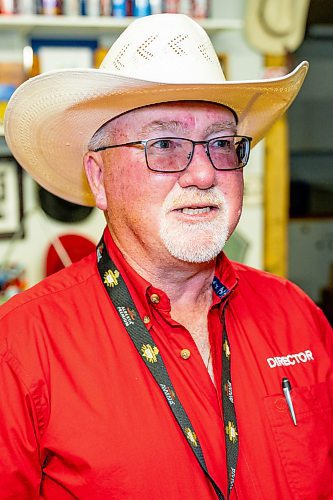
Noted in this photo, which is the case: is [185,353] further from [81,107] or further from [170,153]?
[81,107]

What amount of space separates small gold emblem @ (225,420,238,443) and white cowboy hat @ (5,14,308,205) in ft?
2.00

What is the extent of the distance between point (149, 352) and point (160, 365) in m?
0.03

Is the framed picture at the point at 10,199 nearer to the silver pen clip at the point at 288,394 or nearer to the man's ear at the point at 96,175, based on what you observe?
the man's ear at the point at 96,175

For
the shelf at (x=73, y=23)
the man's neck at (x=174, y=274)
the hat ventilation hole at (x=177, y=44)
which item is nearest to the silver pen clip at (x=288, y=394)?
the man's neck at (x=174, y=274)

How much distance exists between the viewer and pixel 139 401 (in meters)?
1.23

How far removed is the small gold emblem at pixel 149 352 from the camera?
4.19ft

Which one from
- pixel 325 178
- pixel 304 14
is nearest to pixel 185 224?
pixel 304 14

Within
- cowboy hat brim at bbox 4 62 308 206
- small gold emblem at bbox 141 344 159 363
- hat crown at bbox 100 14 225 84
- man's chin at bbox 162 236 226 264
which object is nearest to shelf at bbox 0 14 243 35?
cowboy hat brim at bbox 4 62 308 206

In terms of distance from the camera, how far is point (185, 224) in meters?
1.30

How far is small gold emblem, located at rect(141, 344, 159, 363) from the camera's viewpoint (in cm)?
128

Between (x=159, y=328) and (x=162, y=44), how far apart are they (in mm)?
542

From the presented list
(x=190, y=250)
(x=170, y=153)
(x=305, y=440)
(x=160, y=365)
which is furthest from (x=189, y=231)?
(x=305, y=440)

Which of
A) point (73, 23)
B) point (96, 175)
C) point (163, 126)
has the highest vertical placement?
point (73, 23)

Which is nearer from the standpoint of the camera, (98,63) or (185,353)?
(185,353)
